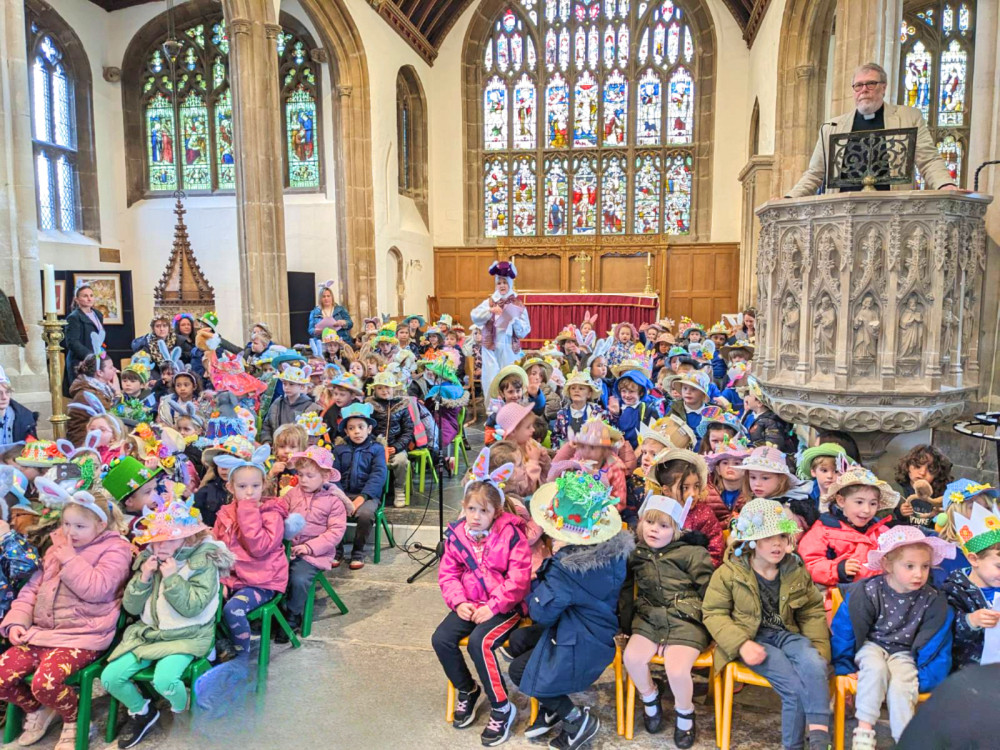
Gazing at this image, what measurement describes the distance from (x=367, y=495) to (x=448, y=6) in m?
14.7

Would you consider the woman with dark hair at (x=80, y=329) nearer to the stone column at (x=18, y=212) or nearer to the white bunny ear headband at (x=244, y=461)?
the stone column at (x=18, y=212)

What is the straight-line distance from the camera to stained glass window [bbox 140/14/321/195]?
46.9 feet

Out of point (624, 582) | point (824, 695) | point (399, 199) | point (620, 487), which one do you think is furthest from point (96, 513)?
point (399, 199)

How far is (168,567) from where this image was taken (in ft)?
10.2

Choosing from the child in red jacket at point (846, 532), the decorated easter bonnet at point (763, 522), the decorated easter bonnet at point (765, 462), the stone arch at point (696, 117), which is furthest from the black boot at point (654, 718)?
the stone arch at point (696, 117)

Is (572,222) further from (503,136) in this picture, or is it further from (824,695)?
(824,695)

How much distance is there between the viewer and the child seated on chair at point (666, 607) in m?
2.86

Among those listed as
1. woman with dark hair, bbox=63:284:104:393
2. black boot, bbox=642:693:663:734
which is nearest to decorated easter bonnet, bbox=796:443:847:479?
black boot, bbox=642:693:663:734

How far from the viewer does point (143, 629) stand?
122 inches

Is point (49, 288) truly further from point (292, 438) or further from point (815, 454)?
point (815, 454)

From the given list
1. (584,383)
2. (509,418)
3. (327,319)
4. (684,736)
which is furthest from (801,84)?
(684,736)

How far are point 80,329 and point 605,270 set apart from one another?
40.2ft

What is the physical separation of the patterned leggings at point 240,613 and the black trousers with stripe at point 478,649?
970 millimetres

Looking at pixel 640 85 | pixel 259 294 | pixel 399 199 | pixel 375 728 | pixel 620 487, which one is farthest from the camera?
pixel 640 85
